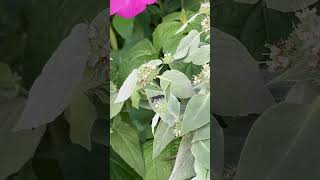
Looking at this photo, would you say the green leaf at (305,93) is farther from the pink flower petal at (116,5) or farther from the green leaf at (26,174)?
the green leaf at (26,174)

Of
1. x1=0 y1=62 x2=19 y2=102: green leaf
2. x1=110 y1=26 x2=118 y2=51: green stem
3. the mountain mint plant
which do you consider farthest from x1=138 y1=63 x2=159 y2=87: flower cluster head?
x1=0 y1=62 x2=19 y2=102: green leaf

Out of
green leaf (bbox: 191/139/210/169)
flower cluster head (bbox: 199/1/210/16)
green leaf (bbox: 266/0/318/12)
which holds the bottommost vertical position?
green leaf (bbox: 191/139/210/169)

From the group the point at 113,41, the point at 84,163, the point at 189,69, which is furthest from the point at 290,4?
the point at 84,163

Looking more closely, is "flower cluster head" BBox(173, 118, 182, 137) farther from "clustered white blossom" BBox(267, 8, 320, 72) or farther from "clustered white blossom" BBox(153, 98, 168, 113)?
"clustered white blossom" BBox(267, 8, 320, 72)

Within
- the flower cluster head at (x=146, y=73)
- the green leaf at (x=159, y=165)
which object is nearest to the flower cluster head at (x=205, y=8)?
the flower cluster head at (x=146, y=73)

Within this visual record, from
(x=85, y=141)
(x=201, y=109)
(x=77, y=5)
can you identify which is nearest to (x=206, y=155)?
(x=201, y=109)

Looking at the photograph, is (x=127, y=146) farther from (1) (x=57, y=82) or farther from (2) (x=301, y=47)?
(2) (x=301, y=47)
